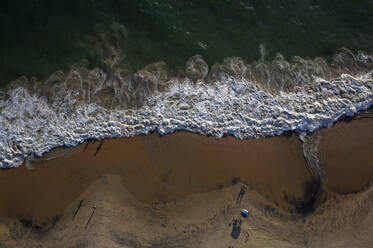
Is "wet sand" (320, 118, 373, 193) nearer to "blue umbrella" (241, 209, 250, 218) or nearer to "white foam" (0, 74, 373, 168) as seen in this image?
"white foam" (0, 74, 373, 168)

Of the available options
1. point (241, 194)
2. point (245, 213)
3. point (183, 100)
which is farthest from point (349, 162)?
point (183, 100)

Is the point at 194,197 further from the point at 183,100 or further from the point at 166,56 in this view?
the point at 166,56

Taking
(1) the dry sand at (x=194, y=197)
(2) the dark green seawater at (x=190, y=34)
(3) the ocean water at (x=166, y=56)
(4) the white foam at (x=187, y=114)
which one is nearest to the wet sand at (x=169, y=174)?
(1) the dry sand at (x=194, y=197)

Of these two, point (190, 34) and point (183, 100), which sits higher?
point (190, 34)

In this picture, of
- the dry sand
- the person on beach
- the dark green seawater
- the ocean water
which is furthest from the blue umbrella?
the dark green seawater

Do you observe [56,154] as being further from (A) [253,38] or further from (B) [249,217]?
(A) [253,38]

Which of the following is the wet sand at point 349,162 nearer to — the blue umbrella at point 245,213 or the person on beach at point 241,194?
the person on beach at point 241,194
